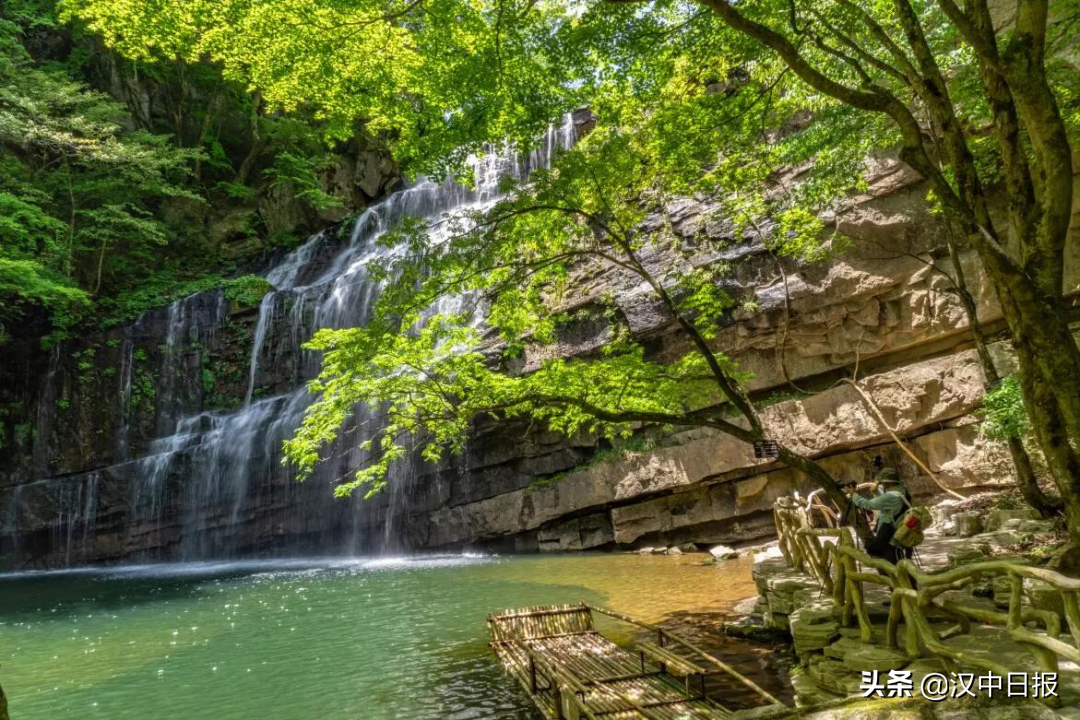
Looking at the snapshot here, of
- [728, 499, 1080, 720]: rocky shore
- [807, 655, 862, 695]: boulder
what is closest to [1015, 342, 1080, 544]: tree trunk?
[728, 499, 1080, 720]: rocky shore

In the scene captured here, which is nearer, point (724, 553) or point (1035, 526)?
point (1035, 526)

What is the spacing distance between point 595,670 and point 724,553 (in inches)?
355

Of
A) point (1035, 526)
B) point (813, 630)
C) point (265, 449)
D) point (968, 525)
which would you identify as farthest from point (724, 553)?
point (265, 449)

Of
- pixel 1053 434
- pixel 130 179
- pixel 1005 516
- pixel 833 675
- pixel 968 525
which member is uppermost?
pixel 130 179

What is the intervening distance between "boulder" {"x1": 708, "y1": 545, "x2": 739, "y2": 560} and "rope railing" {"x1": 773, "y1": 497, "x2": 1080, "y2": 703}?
24.4 ft

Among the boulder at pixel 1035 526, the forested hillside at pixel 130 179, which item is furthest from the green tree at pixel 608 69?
the forested hillside at pixel 130 179

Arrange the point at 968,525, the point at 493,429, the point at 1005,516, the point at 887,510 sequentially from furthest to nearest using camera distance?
the point at 493,429, the point at 968,525, the point at 1005,516, the point at 887,510

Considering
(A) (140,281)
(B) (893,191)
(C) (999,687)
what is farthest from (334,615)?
(A) (140,281)

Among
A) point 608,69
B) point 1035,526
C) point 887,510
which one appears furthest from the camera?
point 1035,526

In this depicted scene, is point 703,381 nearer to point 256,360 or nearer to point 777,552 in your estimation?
point 777,552

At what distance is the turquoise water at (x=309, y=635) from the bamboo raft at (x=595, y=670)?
15.2 inches

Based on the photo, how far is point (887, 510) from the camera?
665cm

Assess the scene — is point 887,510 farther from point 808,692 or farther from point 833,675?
point 808,692

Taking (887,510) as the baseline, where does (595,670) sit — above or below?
below
